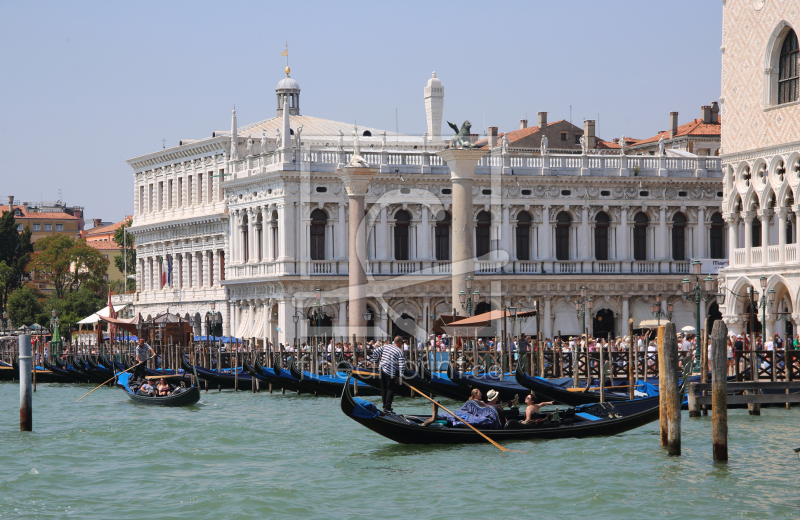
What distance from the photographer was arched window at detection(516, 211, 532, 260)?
135 feet

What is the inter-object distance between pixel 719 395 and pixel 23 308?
55.2 metres

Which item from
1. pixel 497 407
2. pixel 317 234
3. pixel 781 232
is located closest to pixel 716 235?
pixel 317 234

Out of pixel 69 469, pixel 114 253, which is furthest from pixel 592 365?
pixel 114 253

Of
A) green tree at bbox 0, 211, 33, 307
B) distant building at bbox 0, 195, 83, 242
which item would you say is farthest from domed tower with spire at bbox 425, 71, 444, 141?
distant building at bbox 0, 195, 83, 242

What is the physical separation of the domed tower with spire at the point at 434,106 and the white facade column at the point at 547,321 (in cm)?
710

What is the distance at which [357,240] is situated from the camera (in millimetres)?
32406

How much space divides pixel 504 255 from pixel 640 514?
26.9 meters

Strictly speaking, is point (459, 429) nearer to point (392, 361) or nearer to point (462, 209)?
point (392, 361)

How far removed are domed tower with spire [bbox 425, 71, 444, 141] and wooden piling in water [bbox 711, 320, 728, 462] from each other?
26735 mm

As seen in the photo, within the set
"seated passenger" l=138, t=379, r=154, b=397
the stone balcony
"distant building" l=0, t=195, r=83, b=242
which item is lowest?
"seated passenger" l=138, t=379, r=154, b=397

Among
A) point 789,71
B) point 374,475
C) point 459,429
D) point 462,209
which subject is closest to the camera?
point 374,475

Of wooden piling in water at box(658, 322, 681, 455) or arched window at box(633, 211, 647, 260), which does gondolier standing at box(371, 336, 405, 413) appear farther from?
arched window at box(633, 211, 647, 260)

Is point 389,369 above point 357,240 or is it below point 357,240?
below

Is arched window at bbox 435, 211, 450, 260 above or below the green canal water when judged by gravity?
above
